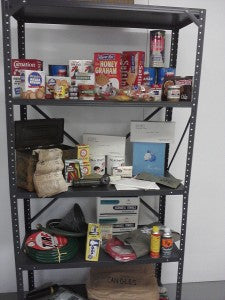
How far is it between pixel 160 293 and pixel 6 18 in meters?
1.96

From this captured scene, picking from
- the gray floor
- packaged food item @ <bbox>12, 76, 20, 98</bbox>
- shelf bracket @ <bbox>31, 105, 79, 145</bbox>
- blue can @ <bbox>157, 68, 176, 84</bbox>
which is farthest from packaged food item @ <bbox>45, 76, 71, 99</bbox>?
the gray floor

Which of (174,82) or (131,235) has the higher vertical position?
(174,82)

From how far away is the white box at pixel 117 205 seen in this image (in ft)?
7.07

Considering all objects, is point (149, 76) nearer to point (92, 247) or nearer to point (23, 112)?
point (23, 112)

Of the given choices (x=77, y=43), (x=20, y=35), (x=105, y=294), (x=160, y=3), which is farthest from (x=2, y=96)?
(x=105, y=294)

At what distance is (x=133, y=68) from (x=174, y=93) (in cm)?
29

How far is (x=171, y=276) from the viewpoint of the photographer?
255cm

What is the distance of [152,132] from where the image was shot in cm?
205

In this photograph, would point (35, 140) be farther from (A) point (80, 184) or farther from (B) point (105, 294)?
(B) point (105, 294)

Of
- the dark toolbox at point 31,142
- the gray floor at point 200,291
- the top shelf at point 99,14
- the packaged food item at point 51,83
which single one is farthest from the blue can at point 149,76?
the gray floor at point 200,291

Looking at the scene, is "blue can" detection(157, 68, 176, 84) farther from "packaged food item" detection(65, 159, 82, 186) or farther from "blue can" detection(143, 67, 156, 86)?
"packaged food item" detection(65, 159, 82, 186)

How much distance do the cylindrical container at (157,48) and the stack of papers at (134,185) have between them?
69 cm

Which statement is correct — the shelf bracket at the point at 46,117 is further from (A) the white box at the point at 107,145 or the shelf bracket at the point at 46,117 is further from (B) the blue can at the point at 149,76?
(B) the blue can at the point at 149,76

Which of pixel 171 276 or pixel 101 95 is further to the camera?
pixel 171 276
